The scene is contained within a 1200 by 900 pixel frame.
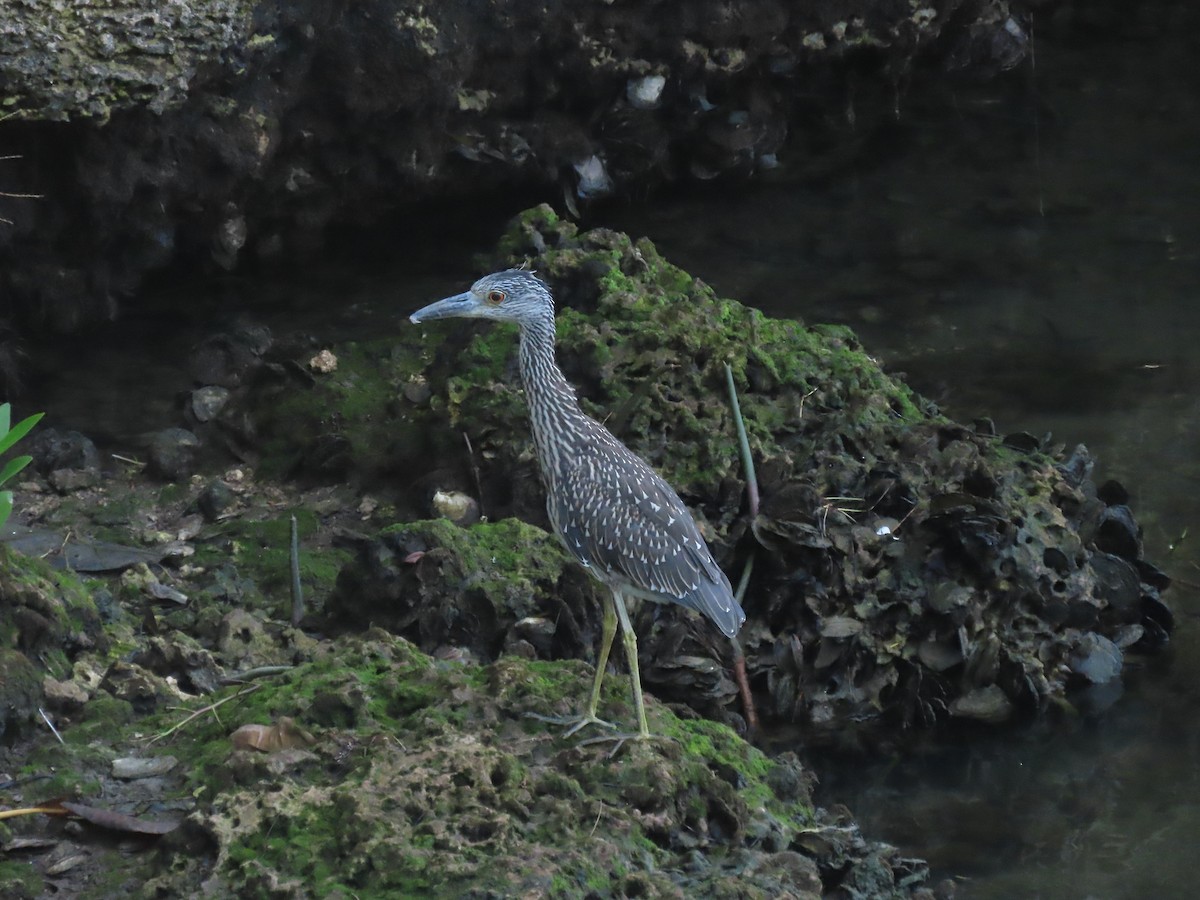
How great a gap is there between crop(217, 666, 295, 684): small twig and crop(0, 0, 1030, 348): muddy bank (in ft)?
9.53

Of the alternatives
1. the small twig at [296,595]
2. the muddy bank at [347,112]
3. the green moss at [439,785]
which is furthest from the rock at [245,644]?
the muddy bank at [347,112]

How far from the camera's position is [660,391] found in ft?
21.5

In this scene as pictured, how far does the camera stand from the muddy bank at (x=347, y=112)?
7707mm

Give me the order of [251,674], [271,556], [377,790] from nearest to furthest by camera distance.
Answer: [377,790]
[251,674]
[271,556]

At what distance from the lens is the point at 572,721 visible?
459cm

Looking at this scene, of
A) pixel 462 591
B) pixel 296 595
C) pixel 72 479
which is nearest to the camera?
pixel 462 591

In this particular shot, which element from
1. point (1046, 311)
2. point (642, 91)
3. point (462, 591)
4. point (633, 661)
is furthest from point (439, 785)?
point (642, 91)

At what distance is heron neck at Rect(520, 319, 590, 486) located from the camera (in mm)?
5188

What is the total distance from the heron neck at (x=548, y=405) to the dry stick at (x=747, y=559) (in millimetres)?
1172

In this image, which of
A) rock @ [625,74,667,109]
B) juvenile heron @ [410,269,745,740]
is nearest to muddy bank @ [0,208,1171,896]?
juvenile heron @ [410,269,745,740]

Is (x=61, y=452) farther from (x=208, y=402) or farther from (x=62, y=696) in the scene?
(x=62, y=696)

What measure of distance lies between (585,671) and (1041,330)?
17.3ft

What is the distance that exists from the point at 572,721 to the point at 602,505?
0.69 m

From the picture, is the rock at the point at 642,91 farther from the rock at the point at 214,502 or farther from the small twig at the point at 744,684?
the small twig at the point at 744,684
